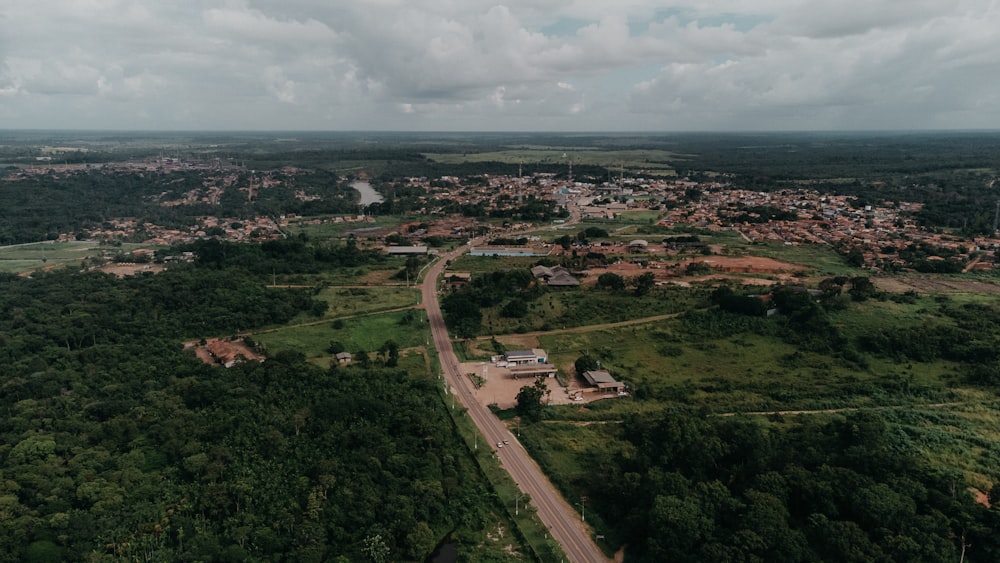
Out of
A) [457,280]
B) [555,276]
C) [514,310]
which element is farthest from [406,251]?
[514,310]

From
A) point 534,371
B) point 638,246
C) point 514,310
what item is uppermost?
point 638,246

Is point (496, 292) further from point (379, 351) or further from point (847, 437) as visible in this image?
point (847, 437)

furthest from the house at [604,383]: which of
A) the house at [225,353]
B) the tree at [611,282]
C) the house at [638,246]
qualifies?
the house at [638,246]

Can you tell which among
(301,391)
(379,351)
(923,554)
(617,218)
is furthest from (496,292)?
(617,218)

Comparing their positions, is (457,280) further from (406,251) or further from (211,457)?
(211,457)

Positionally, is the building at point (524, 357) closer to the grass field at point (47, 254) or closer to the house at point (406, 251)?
the house at point (406, 251)

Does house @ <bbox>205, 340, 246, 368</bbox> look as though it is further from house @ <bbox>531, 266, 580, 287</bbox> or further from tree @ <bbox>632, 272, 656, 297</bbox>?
tree @ <bbox>632, 272, 656, 297</bbox>
